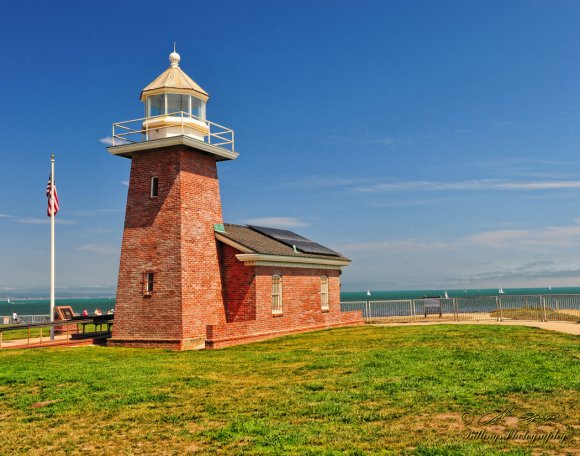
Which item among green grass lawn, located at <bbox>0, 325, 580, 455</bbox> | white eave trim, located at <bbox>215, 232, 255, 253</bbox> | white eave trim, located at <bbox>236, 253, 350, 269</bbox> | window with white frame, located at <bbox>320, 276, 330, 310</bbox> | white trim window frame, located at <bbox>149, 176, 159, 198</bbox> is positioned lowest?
green grass lawn, located at <bbox>0, 325, 580, 455</bbox>

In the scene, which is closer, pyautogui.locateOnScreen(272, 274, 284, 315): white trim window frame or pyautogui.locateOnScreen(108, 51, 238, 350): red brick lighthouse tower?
pyautogui.locateOnScreen(108, 51, 238, 350): red brick lighthouse tower

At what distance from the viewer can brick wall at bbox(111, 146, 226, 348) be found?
20.4 m

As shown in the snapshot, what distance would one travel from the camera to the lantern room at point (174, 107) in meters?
21.5

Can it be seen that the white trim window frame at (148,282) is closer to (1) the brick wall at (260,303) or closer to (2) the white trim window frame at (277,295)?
(1) the brick wall at (260,303)

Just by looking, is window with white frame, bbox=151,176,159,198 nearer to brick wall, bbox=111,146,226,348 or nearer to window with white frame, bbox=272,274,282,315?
brick wall, bbox=111,146,226,348

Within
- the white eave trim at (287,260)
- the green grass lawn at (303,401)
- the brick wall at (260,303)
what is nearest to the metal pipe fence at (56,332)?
the green grass lawn at (303,401)

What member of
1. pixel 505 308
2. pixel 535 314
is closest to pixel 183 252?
pixel 535 314

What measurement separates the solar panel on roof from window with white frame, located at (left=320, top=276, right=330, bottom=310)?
1.30m

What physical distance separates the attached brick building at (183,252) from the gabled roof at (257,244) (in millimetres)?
79

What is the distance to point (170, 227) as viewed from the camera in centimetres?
2069

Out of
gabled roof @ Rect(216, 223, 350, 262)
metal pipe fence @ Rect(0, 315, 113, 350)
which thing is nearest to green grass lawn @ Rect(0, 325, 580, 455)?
metal pipe fence @ Rect(0, 315, 113, 350)

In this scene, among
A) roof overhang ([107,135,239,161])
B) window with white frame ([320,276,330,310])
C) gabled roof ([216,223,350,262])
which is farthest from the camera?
window with white frame ([320,276,330,310])

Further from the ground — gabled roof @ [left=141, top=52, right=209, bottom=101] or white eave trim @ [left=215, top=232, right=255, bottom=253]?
gabled roof @ [left=141, top=52, right=209, bottom=101]

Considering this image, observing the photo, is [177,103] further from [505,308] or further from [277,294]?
[505,308]
